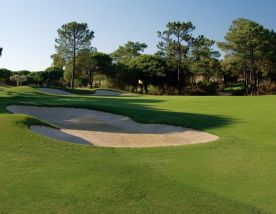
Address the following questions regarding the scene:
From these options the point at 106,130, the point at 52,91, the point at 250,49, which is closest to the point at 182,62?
the point at 250,49

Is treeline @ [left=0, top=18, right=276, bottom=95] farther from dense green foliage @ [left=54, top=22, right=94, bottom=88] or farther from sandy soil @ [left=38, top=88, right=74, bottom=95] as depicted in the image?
sandy soil @ [left=38, top=88, right=74, bottom=95]

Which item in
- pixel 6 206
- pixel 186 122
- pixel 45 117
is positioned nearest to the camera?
pixel 6 206

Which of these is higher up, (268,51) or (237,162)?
(268,51)

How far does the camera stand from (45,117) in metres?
23.9

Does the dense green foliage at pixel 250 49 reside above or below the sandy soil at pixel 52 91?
above

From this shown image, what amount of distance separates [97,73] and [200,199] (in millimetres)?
88006

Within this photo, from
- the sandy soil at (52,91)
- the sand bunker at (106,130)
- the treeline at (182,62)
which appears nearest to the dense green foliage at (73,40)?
the treeline at (182,62)

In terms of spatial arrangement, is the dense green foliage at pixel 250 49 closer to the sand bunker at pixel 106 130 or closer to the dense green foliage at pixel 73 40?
the dense green foliage at pixel 73 40

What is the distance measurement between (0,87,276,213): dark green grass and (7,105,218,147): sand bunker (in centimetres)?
158

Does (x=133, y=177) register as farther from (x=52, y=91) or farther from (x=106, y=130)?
(x=52, y=91)

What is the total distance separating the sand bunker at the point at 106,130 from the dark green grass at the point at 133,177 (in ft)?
5.17

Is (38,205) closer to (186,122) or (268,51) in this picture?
(186,122)

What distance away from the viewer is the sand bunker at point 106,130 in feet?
53.6

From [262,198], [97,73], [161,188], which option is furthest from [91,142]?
[97,73]
